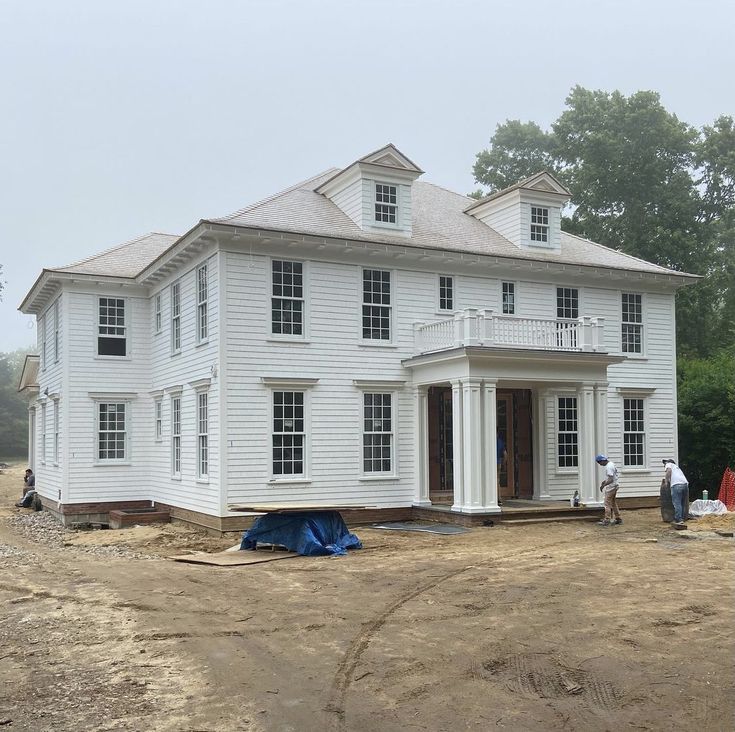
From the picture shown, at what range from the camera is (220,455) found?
1898 centimetres

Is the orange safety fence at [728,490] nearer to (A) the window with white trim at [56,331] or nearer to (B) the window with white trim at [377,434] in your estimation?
(B) the window with white trim at [377,434]

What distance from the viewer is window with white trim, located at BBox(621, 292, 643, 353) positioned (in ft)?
79.9

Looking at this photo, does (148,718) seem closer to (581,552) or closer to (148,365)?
(581,552)

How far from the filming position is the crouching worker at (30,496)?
28.7 m

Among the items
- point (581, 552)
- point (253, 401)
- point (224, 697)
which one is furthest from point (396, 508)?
point (224, 697)

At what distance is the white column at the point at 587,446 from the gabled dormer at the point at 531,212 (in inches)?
196

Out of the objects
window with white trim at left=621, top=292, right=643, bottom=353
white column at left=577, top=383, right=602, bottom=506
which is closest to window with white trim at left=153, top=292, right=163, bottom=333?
white column at left=577, top=383, right=602, bottom=506

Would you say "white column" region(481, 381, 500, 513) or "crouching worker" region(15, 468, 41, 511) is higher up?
"white column" region(481, 381, 500, 513)

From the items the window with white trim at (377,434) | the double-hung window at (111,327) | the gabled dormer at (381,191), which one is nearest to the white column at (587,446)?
the window with white trim at (377,434)

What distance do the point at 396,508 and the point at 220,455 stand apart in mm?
4630

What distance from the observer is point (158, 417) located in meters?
24.2

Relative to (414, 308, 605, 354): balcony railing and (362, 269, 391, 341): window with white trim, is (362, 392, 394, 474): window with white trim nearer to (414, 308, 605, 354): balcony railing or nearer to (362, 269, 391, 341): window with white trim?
(362, 269, 391, 341): window with white trim

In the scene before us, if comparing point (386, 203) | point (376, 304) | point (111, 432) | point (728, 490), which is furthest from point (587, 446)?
point (111, 432)

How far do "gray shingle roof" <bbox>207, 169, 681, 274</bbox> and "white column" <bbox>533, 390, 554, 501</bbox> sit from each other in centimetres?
380
